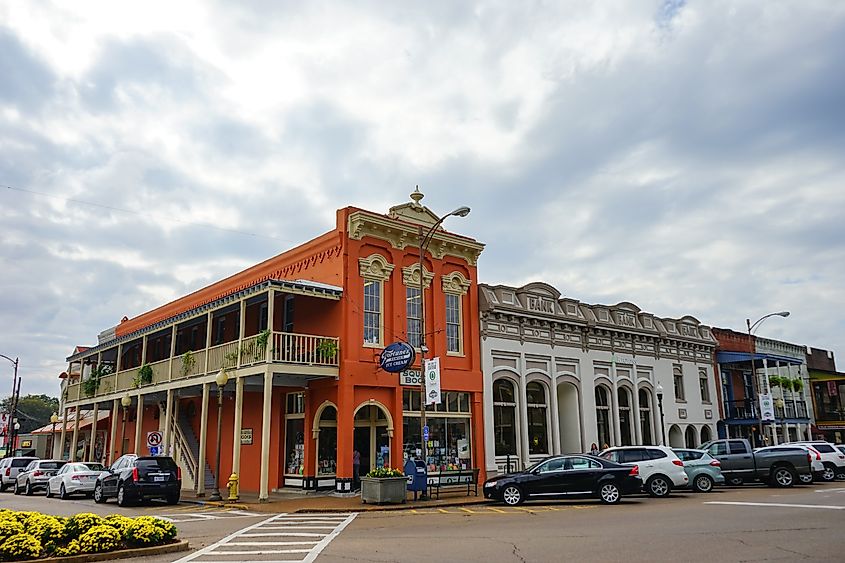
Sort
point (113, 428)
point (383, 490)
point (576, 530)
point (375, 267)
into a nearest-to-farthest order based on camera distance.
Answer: point (576, 530) → point (383, 490) → point (375, 267) → point (113, 428)

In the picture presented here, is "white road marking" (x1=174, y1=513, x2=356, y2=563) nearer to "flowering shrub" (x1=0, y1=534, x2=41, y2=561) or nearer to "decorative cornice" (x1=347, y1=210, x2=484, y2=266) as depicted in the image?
"flowering shrub" (x1=0, y1=534, x2=41, y2=561)

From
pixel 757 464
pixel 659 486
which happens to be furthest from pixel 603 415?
pixel 659 486

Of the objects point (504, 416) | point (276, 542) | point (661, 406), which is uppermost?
point (661, 406)

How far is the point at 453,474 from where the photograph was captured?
25062mm

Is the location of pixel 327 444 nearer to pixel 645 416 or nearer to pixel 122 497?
pixel 122 497

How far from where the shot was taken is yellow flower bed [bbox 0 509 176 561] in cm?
984

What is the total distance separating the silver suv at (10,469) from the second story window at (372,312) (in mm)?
20304

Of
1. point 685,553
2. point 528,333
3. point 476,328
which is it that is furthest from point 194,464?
point 685,553

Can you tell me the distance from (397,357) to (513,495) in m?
5.44

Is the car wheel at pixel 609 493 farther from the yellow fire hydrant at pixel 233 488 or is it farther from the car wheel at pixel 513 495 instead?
the yellow fire hydrant at pixel 233 488

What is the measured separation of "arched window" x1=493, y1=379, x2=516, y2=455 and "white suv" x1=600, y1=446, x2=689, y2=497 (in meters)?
6.70

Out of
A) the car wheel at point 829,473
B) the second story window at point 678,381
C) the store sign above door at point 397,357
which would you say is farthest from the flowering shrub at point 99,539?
the second story window at point 678,381

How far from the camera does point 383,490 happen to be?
1969 centimetres

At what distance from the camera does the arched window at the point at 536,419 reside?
28.7m
